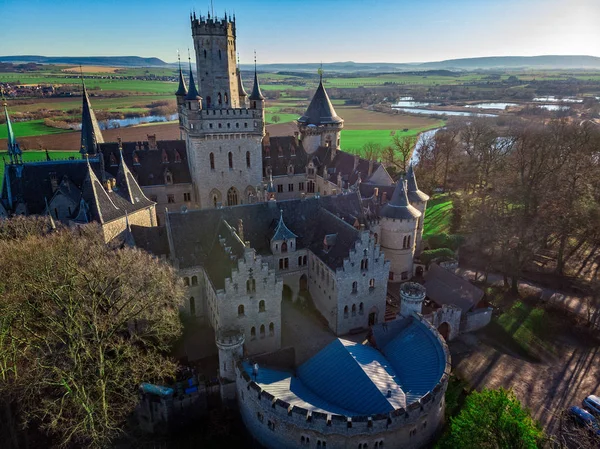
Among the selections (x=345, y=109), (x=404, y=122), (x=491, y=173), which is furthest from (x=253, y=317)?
(x=345, y=109)

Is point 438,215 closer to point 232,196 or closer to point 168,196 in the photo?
point 232,196

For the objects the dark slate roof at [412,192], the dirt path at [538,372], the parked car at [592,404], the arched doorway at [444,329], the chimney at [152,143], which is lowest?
the dirt path at [538,372]

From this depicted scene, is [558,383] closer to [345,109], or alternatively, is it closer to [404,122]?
[404,122]

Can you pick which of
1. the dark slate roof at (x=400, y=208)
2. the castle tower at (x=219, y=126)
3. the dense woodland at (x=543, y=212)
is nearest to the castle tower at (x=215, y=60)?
the castle tower at (x=219, y=126)

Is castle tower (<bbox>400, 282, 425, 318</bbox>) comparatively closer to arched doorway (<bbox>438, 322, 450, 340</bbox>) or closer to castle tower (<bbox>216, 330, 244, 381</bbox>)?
arched doorway (<bbox>438, 322, 450, 340</bbox>)

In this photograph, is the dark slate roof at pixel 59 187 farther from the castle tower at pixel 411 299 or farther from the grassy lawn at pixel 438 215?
the grassy lawn at pixel 438 215

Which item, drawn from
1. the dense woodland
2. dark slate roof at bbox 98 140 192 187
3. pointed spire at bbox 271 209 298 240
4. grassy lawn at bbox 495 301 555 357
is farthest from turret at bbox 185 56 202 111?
grassy lawn at bbox 495 301 555 357
